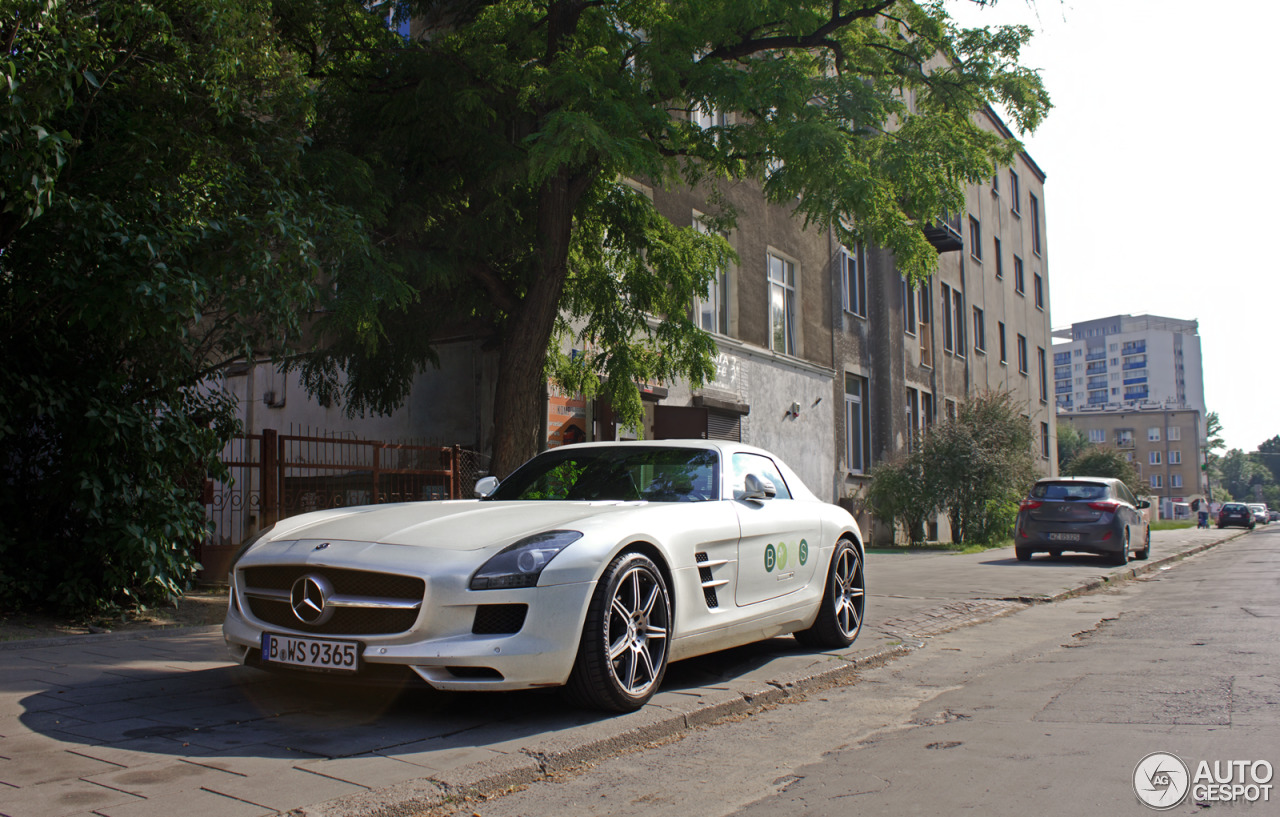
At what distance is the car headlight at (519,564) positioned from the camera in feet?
14.6

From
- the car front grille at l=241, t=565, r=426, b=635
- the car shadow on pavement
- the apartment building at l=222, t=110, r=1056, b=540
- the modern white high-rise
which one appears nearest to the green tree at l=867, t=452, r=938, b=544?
the apartment building at l=222, t=110, r=1056, b=540

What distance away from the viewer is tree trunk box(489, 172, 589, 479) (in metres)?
10.7

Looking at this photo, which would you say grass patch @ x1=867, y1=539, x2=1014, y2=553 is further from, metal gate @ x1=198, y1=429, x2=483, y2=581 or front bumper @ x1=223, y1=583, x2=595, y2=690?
front bumper @ x1=223, y1=583, x2=595, y2=690

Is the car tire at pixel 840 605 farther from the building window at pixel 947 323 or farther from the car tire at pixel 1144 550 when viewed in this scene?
→ the building window at pixel 947 323

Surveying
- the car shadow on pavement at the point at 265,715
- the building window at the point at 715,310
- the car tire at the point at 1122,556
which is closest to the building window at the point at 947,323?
the building window at the point at 715,310

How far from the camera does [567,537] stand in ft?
15.5

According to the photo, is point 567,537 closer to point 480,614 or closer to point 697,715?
point 480,614

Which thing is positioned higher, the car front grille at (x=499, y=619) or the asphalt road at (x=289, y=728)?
the car front grille at (x=499, y=619)

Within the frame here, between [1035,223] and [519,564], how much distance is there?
43.6 metres

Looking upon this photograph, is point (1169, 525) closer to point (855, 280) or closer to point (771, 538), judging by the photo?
point (855, 280)

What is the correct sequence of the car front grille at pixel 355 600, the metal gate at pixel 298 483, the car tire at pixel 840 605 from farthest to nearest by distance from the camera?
the metal gate at pixel 298 483, the car tire at pixel 840 605, the car front grille at pixel 355 600

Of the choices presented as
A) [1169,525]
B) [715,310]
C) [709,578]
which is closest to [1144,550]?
[715,310]

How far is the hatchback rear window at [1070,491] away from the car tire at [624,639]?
45.7 feet

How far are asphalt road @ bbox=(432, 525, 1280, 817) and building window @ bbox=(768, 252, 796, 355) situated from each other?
49.0ft
